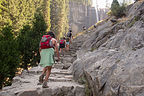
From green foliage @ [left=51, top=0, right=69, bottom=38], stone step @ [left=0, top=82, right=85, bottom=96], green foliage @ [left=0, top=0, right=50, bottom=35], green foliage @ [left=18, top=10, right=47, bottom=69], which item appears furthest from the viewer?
green foliage @ [left=51, top=0, right=69, bottom=38]

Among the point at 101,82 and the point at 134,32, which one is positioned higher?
the point at 134,32

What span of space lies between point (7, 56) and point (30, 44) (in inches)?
118

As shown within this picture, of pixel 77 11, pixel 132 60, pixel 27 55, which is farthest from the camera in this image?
pixel 77 11

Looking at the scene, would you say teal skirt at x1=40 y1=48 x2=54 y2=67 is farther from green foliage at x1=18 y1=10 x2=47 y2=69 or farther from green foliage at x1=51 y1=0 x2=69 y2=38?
green foliage at x1=51 y1=0 x2=69 y2=38

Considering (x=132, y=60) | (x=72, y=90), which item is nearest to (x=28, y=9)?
(x=72, y=90)

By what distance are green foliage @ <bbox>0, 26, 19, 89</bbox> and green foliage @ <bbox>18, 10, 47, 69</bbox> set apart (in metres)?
2.02

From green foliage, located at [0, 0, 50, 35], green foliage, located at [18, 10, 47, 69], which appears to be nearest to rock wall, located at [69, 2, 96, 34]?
green foliage, located at [0, 0, 50, 35]

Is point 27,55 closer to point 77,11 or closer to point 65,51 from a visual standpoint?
point 65,51

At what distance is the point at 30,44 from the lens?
1145 centimetres

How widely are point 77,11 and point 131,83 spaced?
6617 centimetres

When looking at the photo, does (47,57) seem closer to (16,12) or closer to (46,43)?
(46,43)

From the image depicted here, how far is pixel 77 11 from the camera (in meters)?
66.9

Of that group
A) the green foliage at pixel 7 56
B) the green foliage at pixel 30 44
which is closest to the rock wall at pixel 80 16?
the green foliage at pixel 30 44

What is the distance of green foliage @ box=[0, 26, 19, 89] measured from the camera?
818cm
